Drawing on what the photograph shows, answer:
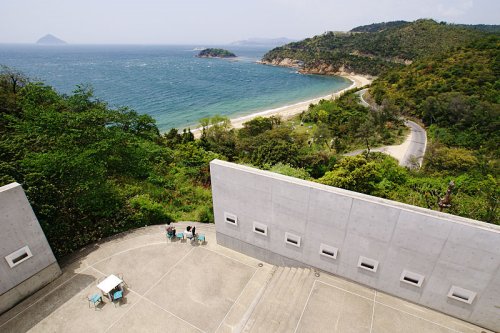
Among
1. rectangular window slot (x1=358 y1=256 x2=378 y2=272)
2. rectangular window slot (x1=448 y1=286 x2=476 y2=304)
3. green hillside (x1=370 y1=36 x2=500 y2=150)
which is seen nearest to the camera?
rectangular window slot (x1=448 y1=286 x2=476 y2=304)

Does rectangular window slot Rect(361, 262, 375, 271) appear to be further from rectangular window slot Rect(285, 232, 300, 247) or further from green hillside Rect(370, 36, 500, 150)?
→ green hillside Rect(370, 36, 500, 150)

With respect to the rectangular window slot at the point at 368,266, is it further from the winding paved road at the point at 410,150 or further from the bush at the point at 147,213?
the winding paved road at the point at 410,150

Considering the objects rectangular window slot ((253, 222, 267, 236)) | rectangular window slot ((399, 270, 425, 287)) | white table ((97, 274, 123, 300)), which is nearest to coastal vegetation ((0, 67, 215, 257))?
white table ((97, 274, 123, 300))

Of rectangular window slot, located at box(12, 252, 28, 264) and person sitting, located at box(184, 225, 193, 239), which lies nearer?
Answer: rectangular window slot, located at box(12, 252, 28, 264)

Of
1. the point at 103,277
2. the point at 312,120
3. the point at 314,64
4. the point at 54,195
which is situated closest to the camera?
the point at 103,277

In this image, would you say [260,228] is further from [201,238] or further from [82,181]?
[82,181]

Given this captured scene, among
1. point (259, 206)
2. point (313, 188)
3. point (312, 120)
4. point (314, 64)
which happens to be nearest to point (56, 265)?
point (259, 206)

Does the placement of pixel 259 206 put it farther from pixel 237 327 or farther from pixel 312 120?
pixel 312 120

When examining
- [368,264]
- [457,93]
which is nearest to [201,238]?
[368,264]
